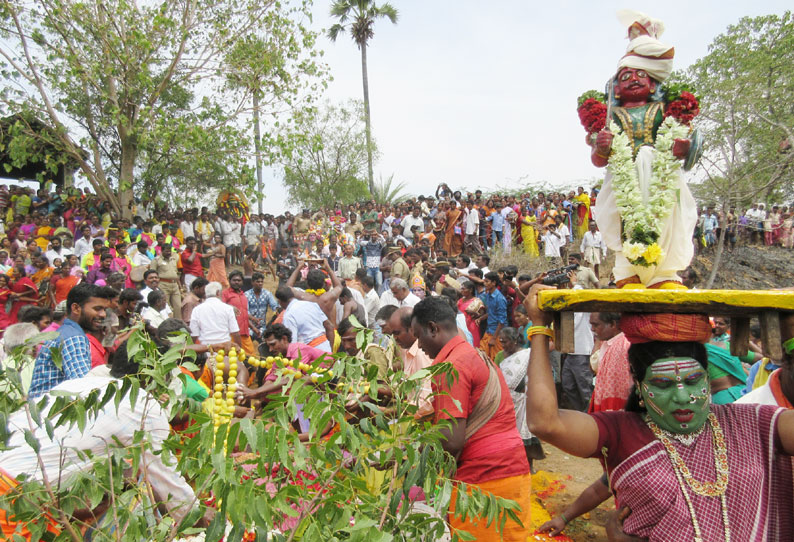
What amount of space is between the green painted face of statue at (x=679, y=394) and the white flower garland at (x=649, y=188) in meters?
1.25

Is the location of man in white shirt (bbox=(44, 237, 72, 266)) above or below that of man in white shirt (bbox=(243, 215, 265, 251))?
below

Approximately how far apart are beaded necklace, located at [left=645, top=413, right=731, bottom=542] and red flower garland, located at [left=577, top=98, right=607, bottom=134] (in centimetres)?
215

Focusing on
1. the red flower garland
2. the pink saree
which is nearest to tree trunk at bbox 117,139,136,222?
the red flower garland

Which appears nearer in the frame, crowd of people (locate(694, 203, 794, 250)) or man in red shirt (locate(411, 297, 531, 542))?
man in red shirt (locate(411, 297, 531, 542))

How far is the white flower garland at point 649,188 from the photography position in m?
3.21

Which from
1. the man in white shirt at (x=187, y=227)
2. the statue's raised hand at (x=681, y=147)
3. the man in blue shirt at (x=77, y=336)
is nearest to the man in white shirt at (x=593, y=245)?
the man in white shirt at (x=187, y=227)

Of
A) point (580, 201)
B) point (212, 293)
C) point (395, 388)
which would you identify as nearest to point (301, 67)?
point (212, 293)

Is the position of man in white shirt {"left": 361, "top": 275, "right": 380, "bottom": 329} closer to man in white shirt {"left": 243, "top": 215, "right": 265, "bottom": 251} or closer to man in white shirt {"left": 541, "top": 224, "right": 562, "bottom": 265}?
man in white shirt {"left": 541, "top": 224, "right": 562, "bottom": 265}

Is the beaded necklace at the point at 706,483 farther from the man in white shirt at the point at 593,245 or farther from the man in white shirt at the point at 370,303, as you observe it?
the man in white shirt at the point at 593,245

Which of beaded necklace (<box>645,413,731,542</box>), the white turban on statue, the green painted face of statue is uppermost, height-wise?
the white turban on statue

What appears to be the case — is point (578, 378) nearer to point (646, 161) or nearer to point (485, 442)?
point (646, 161)

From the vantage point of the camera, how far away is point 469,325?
750cm

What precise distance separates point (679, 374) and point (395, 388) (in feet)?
3.27

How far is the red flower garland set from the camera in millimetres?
3646
